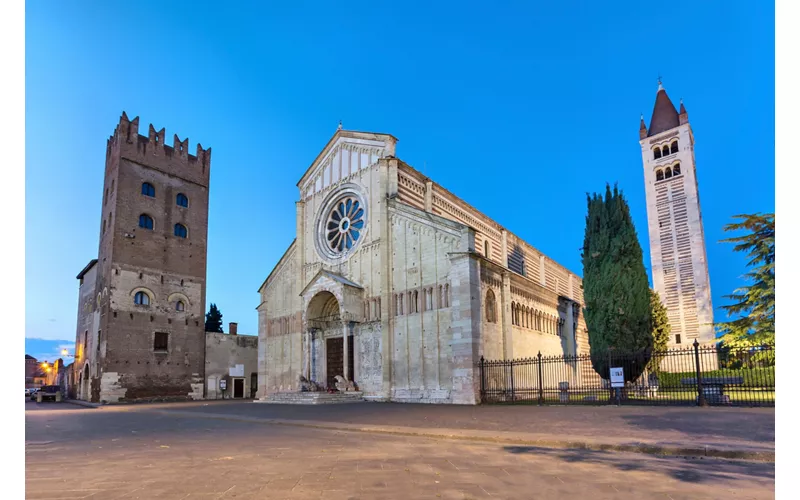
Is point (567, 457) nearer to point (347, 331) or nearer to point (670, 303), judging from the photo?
point (347, 331)

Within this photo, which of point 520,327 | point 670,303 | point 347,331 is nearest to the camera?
point 347,331

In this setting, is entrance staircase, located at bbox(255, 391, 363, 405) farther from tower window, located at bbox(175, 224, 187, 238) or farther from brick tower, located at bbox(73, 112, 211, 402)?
tower window, located at bbox(175, 224, 187, 238)

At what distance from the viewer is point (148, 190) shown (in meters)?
37.2

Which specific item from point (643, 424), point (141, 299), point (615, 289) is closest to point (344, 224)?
point (615, 289)

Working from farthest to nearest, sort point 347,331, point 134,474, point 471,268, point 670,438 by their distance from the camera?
point 347,331
point 471,268
point 670,438
point 134,474

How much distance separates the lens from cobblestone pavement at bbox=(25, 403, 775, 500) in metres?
5.54

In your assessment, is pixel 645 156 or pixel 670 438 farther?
pixel 645 156

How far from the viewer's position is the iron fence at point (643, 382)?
16.9m

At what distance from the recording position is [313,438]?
1085 centimetres

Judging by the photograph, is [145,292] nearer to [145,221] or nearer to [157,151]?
[145,221]

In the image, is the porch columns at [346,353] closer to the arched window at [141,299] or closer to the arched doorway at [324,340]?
the arched doorway at [324,340]
